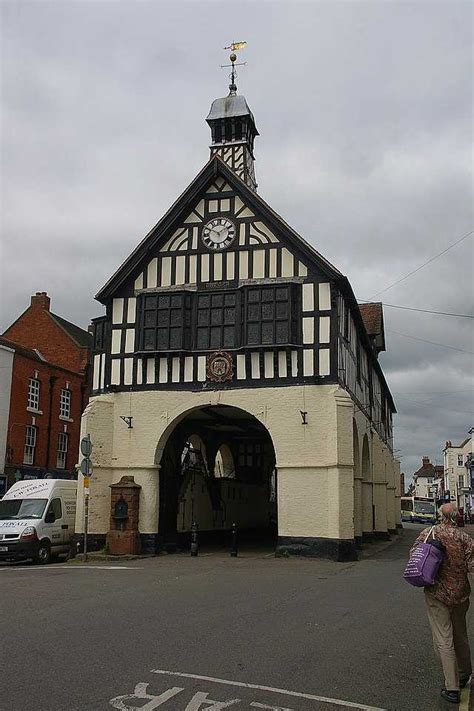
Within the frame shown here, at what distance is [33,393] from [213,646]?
28428 mm

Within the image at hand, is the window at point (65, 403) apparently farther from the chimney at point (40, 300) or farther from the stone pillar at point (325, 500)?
the stone pillar at point (325, 500)

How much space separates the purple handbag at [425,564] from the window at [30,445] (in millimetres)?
29234

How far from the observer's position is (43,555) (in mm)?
19703

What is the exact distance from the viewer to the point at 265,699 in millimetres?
5996

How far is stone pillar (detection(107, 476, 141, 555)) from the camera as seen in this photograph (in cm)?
2097

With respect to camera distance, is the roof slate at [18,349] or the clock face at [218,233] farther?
the roof slate at [18,349]


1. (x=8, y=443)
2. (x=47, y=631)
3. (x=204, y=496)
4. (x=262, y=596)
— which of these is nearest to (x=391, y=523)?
(x=204, y=496)

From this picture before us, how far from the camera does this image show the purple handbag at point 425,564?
6.35 metres

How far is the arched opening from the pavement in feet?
30.1

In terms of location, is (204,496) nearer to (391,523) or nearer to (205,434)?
(205,434)

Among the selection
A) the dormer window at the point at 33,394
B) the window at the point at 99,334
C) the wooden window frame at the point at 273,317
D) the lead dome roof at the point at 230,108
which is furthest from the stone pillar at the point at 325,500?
the dormer window at the point at 33,394

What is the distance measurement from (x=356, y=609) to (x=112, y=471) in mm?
12765

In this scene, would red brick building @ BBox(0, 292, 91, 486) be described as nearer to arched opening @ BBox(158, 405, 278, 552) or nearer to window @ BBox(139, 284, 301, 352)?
arched opening @ BBox(158, 405, 278, 552)

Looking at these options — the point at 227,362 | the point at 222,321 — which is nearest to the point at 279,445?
the point at 227,362
